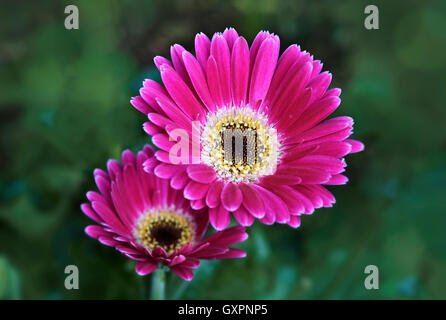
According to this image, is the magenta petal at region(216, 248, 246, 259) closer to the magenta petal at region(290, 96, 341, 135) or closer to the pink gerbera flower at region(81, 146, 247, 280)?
the pink gerbera flower at region(81, 146, 247, 280)

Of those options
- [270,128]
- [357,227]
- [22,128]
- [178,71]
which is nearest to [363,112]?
[357,227]

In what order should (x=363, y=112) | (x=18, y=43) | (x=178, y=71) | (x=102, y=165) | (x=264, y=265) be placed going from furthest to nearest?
1. (x=18, y=43)
2. (x=363, y=112)
3. (x=264, y=265)
4. (x=102, y=165)
5. (x=178, y=71)

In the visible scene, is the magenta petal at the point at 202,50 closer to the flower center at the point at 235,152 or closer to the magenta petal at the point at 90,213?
the flower center at the point at 235,152

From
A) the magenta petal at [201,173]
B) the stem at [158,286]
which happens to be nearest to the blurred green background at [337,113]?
the stem at [158,286]

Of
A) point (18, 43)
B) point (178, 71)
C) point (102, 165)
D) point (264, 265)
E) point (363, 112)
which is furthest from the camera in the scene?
point (18, 43)

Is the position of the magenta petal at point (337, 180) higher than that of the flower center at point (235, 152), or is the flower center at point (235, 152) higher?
the flower center at point (235, 152)
